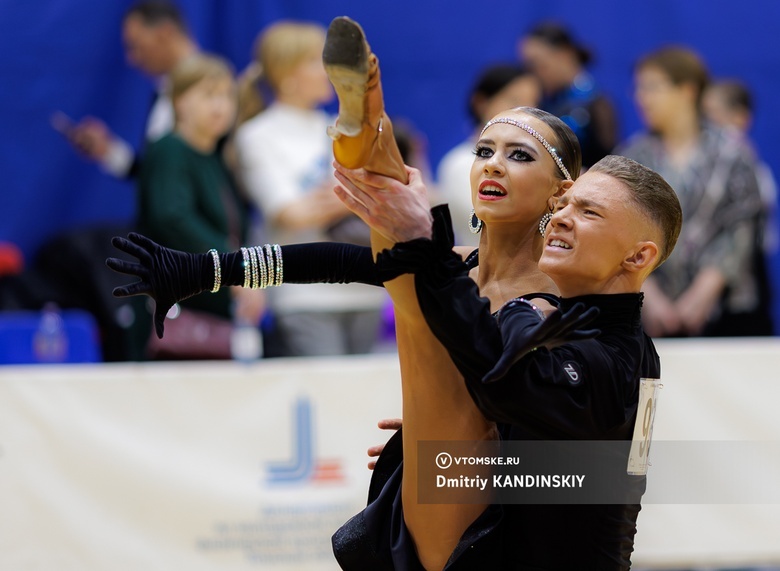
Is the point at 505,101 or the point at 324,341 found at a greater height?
the point at 505,101

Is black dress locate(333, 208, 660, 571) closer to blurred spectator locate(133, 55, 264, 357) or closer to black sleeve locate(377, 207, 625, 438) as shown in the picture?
black sleeve locate(377, 207, 625, 438)

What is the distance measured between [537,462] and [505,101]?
329 centimetres

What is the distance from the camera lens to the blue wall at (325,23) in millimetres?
6664

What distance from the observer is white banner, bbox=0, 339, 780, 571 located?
4.55 meters

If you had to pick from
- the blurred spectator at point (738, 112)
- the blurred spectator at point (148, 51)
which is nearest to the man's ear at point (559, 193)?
the blurred spectator at point (148, 51)

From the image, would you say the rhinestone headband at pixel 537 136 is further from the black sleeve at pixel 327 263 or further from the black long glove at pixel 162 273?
the black long glove at pixel 162 273

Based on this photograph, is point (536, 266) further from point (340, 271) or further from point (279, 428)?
point (279, 428)

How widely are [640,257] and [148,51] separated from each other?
4.40 metres

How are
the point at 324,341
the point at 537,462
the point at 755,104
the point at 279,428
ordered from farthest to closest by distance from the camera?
1. the point at 755,104
2. the point at 324,341
3. the point at 279,428
4. the point at 537,462

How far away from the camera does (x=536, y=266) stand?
2.71m

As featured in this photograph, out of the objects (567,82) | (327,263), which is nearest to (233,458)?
(327,263)

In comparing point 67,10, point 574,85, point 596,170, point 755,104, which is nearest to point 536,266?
point 596,170

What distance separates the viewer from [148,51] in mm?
6281

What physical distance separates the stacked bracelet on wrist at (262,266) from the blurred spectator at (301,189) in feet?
9.23
